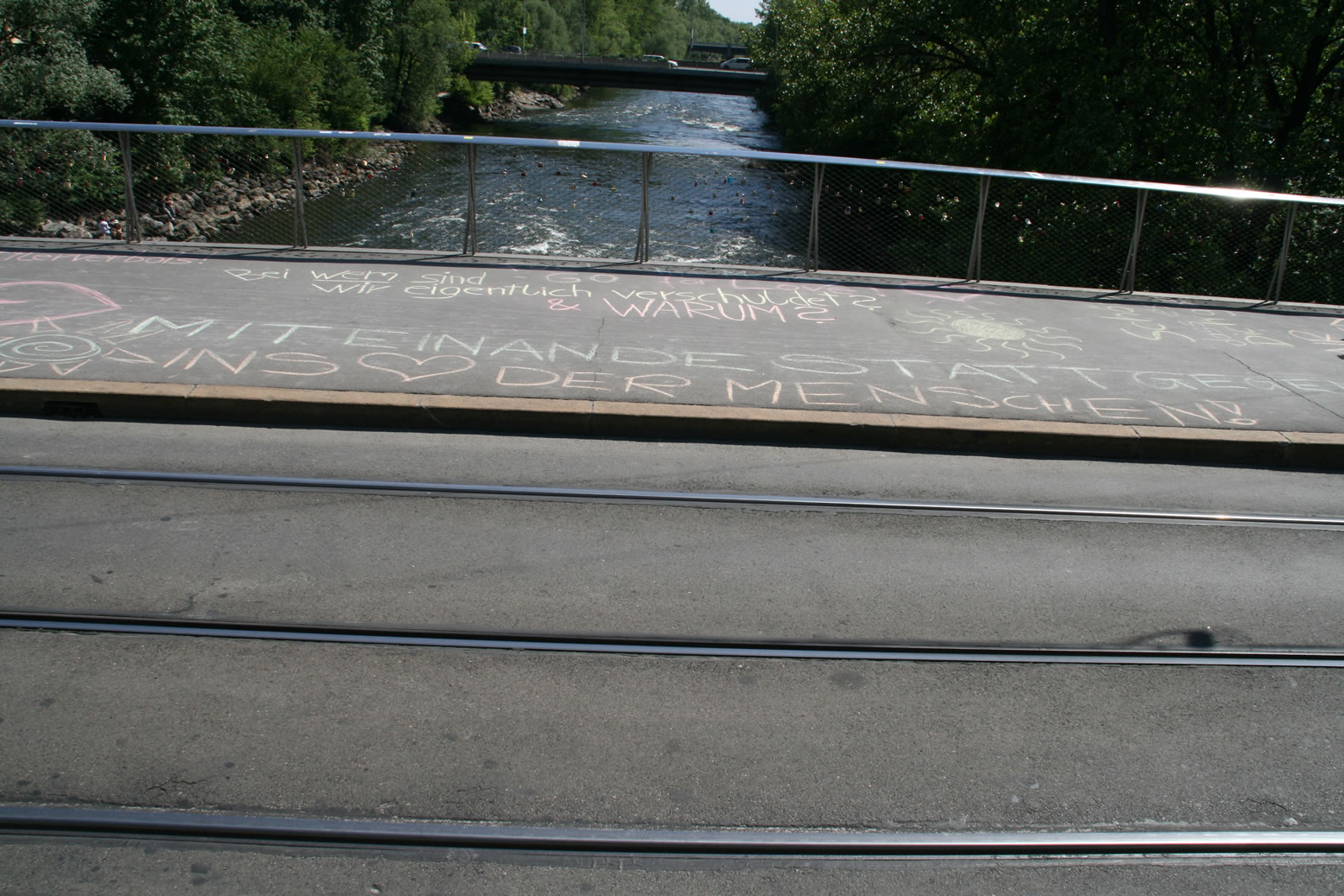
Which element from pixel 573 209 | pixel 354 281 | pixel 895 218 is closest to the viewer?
pixel 354 281

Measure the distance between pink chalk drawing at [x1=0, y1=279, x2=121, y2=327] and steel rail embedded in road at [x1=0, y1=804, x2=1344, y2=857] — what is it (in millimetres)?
6363

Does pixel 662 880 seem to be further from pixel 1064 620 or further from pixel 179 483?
pixel 179 483

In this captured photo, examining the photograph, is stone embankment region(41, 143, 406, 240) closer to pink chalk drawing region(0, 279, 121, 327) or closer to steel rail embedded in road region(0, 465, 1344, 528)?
pink chalk drawing region(0, 279, 121, 327)

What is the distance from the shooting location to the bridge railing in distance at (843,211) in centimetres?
1141

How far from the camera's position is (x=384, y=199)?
2597 centimetres

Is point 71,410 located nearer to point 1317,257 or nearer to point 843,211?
point 843,211

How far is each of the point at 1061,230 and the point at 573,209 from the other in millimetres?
7864

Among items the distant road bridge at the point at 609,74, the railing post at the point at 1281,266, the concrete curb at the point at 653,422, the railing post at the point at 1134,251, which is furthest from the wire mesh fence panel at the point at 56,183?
the distant road bridge at the point at 609,74

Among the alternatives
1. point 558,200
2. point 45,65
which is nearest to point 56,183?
point 558,200

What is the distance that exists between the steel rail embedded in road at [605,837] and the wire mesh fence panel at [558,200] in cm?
1068

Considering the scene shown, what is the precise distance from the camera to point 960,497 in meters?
6.26

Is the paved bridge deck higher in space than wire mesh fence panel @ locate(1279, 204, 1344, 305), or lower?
lower

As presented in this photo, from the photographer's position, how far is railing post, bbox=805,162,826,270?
11.6 m

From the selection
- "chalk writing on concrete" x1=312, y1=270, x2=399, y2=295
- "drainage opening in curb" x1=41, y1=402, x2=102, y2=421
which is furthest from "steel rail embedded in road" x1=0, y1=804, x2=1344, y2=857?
"chalk writing on concrete" x1=312, y1=270, x2=399, y2=295
